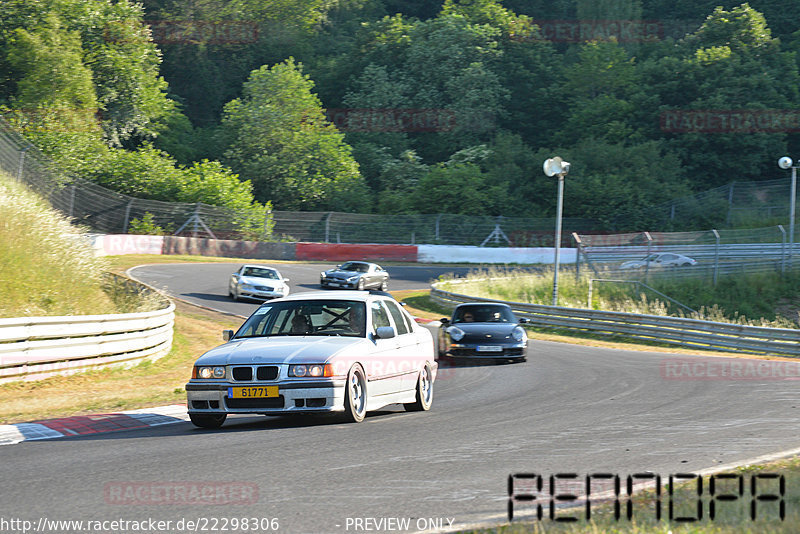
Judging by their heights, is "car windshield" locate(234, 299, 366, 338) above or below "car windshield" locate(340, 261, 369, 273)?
above

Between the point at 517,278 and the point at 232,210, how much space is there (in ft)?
66.7

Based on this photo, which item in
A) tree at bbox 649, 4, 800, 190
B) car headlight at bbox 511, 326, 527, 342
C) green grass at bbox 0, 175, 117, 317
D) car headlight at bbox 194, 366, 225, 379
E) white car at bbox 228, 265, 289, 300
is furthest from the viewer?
tree at bbox 649, 4, 800, 190

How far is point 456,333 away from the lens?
751 inches

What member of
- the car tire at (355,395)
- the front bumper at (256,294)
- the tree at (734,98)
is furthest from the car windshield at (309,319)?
the tree at (734,98)

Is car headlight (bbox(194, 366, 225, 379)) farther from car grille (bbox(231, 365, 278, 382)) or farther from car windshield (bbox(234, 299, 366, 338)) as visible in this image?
car windshield (bbox(234, 299, 366, 338))

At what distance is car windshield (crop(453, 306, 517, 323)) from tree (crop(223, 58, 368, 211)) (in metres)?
44.4

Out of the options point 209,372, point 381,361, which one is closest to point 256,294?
point 381,361

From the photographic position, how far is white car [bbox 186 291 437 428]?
936 cm

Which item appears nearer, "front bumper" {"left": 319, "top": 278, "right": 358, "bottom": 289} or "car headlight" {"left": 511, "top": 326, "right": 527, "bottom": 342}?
"car headlight" {"left": 511, "top": 326, "right": 527, "bottom": 342}

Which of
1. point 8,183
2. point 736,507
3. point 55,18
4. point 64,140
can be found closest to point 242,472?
point 736,507

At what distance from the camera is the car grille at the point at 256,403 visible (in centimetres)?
934

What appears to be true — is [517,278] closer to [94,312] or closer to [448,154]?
[94,312]

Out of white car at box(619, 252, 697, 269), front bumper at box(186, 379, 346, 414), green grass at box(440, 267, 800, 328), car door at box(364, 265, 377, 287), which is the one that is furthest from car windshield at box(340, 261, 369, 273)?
front bumper at box(186, 379, 346, 414)

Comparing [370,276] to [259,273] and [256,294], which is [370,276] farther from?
[256,294]
